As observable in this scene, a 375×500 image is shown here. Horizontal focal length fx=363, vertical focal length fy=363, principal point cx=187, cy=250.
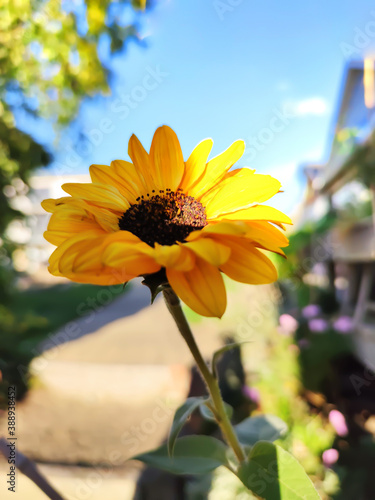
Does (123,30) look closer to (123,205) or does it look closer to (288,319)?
(123,205)

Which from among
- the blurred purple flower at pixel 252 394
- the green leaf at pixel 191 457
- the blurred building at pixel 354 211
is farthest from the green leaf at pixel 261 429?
the blurred building at pixel 354 211

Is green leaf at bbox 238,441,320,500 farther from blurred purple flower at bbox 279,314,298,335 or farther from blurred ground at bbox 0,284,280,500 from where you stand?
blurred purple flower at bbox 279,314,298,335

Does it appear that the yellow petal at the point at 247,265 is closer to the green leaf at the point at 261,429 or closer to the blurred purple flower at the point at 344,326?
the green leaf at the point at 261,429

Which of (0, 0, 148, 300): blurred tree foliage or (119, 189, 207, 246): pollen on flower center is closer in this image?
(119, 189, 207, 246): pollen on flower center

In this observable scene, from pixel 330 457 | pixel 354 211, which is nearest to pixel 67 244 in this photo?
pixel 330 457

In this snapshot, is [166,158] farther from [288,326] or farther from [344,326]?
[344,326]

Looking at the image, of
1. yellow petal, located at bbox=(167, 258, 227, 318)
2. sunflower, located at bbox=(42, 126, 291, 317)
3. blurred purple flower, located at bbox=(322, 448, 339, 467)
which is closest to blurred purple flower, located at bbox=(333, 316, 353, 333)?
blurred purple flower, located at bbox=(322, 448, 339, 467)
